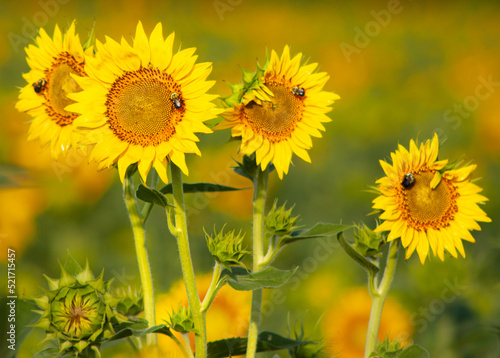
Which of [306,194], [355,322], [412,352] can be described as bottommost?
[355,322]

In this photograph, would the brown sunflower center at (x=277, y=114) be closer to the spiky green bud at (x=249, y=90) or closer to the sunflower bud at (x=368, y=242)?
the spiky green bud at (x=249, y=90)

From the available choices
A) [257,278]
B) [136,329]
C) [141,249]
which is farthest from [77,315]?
[257,278]

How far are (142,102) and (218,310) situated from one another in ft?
2.75

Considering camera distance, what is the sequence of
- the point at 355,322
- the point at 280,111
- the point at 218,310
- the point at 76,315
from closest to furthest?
the point at 76,315, the point at 280,111, the point at 218,310, the point at 355,322

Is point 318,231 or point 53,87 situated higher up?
point 53,87

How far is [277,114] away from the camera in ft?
4.23

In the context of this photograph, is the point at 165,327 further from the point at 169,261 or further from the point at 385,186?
the point at 169,261

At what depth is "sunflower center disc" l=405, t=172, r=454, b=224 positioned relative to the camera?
4.27ft

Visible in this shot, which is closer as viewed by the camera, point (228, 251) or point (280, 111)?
point (228, 251)

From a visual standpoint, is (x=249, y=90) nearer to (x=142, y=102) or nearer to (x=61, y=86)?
(x=142, y=102)

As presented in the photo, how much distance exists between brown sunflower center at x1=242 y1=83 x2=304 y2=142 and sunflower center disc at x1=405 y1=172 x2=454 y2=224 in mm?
283

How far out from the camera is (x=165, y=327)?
43.3 inches

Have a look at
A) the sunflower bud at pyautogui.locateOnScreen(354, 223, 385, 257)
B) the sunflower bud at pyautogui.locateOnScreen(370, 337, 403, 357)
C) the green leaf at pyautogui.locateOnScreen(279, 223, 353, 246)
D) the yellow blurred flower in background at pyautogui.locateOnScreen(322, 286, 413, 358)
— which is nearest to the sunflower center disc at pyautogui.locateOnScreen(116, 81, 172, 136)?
the green leaf at pyautogui.locateOnScreen(279, 223, 353, 246)

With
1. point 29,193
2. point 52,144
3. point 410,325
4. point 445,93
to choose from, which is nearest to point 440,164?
point 52,144
